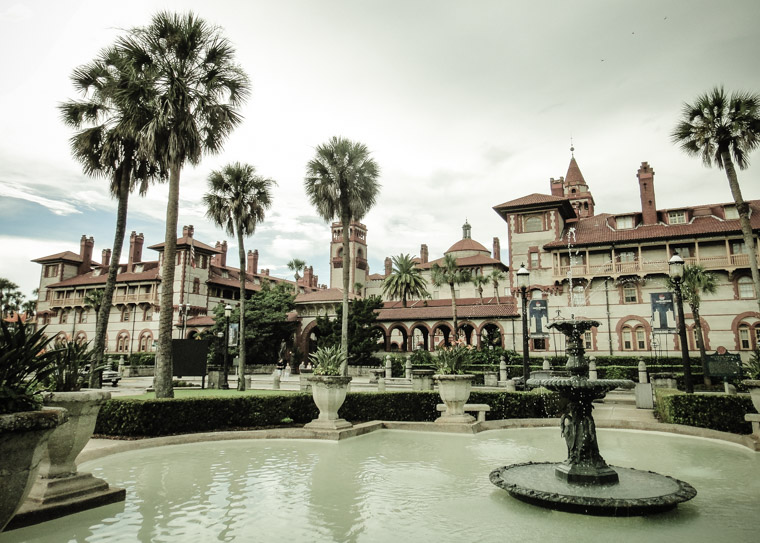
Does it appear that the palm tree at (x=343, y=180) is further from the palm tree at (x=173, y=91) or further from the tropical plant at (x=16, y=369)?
the tropical plant at (x=16, y=369)

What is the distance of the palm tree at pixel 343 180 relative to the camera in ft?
88.9

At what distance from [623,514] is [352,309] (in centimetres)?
3706

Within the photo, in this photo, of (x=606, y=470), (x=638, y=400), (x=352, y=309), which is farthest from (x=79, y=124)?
(x=352, y=309)

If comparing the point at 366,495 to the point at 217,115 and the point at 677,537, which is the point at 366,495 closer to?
the point at 677,537

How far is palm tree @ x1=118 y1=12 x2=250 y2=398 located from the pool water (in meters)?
7.68

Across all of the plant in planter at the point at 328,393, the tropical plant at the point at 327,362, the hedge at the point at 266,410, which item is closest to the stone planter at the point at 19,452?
the plant in planter at the point at 328,393

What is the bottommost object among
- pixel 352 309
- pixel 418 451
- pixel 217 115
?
pixel 418 451

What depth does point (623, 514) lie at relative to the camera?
538 centimetres

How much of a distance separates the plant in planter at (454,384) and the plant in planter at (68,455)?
25.8 feet

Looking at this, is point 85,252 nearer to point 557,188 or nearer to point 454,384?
point 557,188

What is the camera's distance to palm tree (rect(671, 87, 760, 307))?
73.9 ft

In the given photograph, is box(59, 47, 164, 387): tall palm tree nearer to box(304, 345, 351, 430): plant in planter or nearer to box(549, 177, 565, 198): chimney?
box(304, 345, 351, 430): plant in planter

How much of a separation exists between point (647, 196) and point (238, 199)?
33.8 m

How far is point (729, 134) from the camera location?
2303 cm
